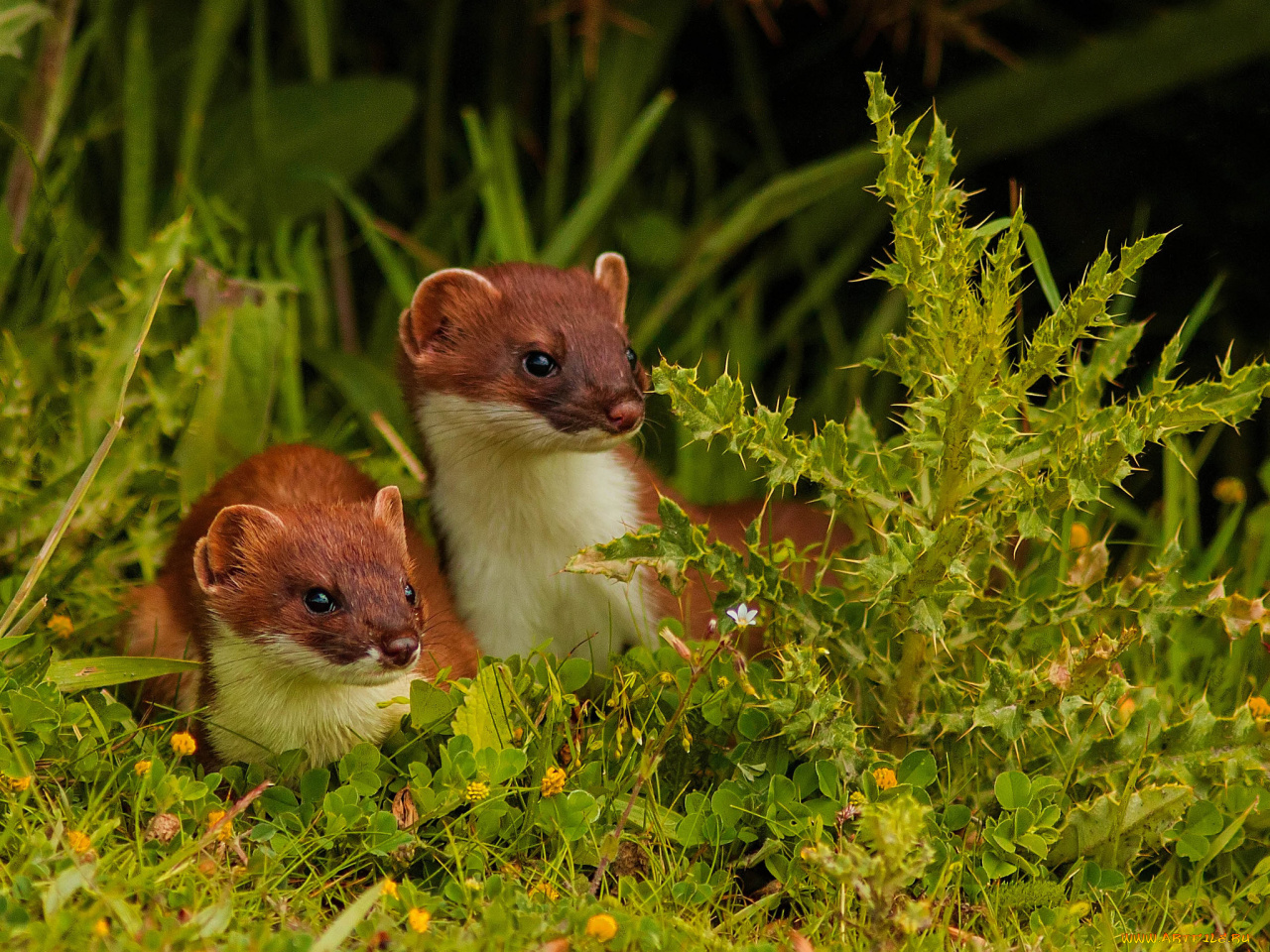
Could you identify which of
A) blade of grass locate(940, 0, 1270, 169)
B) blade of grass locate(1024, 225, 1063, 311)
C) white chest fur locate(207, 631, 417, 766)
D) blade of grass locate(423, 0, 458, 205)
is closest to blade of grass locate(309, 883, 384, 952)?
white chest fur locate(207, 631, 417, 766)

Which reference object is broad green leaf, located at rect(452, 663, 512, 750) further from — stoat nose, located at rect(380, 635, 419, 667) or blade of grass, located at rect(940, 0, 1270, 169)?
blade of grass, located at rect(940, 0, 1270, 169)

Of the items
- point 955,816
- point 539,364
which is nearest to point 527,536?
point 539,364

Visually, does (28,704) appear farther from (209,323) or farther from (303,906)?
(209,323)

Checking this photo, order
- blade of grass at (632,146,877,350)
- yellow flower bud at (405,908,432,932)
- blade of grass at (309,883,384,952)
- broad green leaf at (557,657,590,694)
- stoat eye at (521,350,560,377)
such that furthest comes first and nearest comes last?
blade of grass at (632,146,877,350) → stoat eye at (521,350,560,377) → broad green leaf at (557,657,590,694) → yellow flower bud at (405,908,432,932) → blade of grass at (309,883,384,952)

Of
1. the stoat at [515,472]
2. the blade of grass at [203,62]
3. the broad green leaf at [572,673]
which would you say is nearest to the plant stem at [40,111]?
the blade of grass at [203,62]

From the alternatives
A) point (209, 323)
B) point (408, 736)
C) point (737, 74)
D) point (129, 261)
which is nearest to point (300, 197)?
point (129, 261)

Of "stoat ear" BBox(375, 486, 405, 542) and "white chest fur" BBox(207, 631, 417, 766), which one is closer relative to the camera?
"white chest fur" BBox(207, 631, 417, 766)

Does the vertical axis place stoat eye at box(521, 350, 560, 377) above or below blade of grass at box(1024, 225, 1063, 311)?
below

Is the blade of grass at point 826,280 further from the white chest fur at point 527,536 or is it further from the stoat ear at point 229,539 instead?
the stoat ear at point 229,539
